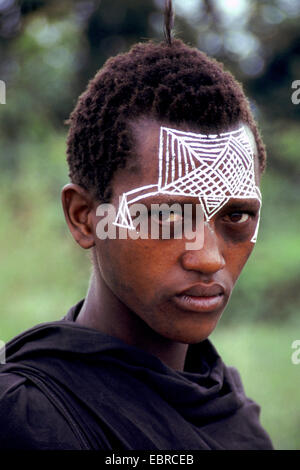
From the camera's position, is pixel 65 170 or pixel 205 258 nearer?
pixel 205 258

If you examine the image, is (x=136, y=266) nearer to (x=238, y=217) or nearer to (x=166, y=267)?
(x=166, y=267)

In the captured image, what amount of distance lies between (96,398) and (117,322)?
258 millimetres

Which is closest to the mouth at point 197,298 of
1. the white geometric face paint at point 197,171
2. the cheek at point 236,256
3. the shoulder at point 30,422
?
the cheek at point 236,256

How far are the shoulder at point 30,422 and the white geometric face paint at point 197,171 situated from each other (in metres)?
0.55

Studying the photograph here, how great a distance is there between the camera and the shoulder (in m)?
1.60

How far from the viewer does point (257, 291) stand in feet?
23.7

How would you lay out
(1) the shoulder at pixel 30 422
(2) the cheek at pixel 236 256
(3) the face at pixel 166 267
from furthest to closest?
(2) the cheek at pixel 236 256, (3) the face at pixel 166 267, (1) the shoulder at pixel 30 422

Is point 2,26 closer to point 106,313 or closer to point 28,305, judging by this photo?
point 28,305

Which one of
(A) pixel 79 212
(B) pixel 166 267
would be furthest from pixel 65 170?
(B) pixel 166 267

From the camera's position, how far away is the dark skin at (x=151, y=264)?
5.65 ft

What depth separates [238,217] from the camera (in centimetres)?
186

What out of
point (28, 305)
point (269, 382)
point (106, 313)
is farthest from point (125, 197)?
point (28, 305)

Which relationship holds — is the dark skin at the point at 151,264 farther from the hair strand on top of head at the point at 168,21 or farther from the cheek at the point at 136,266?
the hair strand on top of head at the point at 168,21

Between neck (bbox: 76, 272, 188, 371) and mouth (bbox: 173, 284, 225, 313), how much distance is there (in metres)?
0.20
